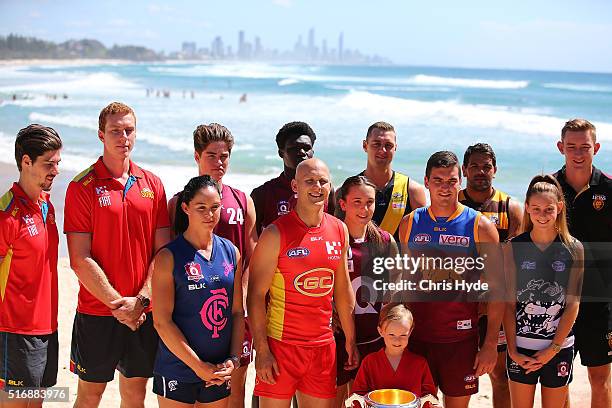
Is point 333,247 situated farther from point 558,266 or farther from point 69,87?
point 69,87

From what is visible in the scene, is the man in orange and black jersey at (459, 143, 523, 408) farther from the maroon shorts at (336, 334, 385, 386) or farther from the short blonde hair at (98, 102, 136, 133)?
the short blonde hair at (98, 102, 136, 133)

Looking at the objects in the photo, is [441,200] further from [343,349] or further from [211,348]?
[211,348]

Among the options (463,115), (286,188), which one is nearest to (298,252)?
(286,188)

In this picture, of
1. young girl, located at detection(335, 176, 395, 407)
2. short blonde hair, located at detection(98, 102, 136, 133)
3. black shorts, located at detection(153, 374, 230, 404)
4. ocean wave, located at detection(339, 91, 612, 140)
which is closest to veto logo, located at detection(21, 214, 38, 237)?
short blonde hair, located at detection(98, 102, 136, 133)

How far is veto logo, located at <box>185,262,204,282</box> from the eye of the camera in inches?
168

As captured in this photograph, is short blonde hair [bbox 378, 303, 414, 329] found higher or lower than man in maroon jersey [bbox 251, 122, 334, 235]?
lower

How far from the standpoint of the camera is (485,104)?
155 ft

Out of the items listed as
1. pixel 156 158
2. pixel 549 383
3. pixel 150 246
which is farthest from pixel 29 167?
pixel 156 158

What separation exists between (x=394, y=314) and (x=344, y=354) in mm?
507

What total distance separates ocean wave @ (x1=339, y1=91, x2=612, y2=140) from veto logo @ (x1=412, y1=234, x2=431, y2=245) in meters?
26.5

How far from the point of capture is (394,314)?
4672mm

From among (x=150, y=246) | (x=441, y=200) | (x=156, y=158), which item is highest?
(x=441, y=200)

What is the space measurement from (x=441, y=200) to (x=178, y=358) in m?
2.07

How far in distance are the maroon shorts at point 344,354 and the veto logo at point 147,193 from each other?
5.37 ft
